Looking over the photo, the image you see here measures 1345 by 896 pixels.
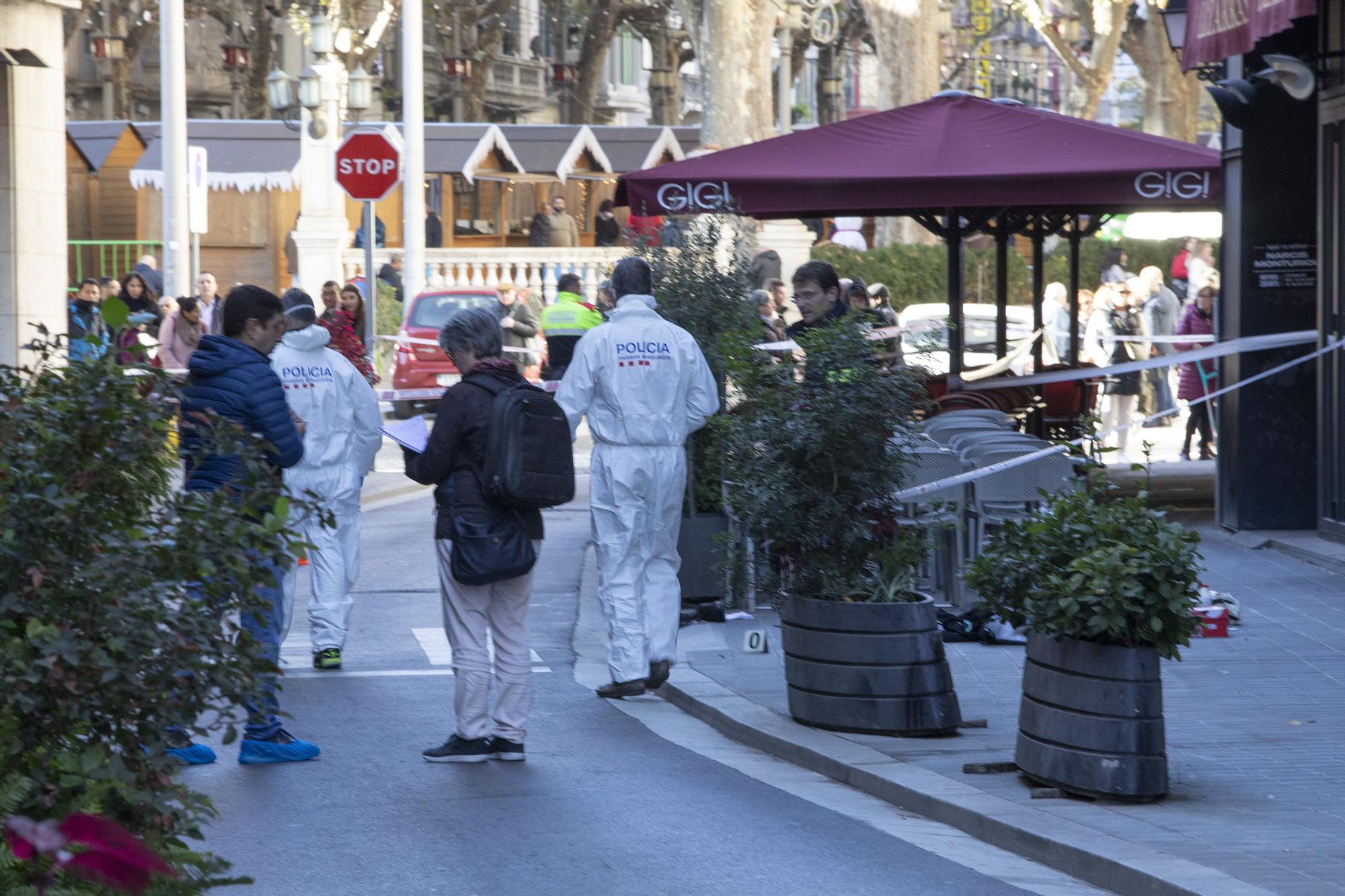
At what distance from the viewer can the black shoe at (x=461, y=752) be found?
7207 mm

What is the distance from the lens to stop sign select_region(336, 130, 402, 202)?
1825 centimetres

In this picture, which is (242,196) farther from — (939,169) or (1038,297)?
(939,169)

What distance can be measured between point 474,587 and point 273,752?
3.35 feet

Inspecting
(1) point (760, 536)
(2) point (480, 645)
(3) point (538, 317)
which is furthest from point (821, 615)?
(3) point (538, 317)

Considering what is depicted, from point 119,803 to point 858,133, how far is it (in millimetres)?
9510

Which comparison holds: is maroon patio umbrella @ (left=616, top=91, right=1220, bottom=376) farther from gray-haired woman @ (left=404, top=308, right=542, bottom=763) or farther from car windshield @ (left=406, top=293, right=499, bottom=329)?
car windshield @ (left=406, top=293, right=499, bottom=329)

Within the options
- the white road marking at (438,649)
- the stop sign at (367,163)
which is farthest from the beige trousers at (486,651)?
the stop sign at (367,163)

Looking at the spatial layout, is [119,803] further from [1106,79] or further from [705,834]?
[1106,79]

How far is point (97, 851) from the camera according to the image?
206 cm

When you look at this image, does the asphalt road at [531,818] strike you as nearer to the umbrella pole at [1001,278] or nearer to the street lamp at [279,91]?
the umbrella pole at [1001,278]

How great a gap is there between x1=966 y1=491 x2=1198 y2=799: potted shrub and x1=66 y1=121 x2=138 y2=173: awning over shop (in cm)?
3545

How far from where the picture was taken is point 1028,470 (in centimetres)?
992

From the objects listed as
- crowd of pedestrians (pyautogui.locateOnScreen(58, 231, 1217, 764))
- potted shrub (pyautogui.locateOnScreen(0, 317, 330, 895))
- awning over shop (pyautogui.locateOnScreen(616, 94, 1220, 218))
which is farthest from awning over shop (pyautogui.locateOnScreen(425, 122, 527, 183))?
potted shrub (pyautogui.locateOnScreen(0, 317, 330, 895))

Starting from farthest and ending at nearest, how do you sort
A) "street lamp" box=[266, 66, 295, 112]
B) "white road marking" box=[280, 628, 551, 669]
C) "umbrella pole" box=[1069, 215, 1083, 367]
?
"street lamp" box=[266, 66, 295, 112]
"umbrella pole" box=[1069, 215, 1083, 367]
"white road marking" box=[280, 628, 551, 669]
